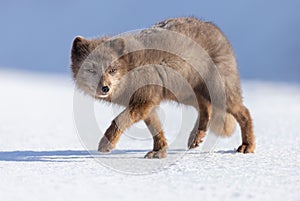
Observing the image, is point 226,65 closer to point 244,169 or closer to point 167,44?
point 167,44

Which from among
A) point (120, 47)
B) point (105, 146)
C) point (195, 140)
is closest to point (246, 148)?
point (195, 140)

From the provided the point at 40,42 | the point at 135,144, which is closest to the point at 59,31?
the point at 40,42

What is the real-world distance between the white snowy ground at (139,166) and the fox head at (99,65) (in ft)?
2.04

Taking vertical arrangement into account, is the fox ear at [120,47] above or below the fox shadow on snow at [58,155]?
above

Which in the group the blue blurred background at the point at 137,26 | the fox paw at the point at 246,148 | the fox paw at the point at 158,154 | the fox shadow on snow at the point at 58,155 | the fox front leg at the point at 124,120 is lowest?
the fox shadow on snow at the point at 58,155

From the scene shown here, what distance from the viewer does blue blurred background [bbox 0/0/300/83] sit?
21.1 metres

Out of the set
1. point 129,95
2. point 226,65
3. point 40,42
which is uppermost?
point 40,42

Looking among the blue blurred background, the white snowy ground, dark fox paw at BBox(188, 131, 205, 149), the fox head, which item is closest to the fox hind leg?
the white snowy ground

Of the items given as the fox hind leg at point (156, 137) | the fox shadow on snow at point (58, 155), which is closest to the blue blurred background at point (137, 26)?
the fox shadow on snow at point (58, 155)

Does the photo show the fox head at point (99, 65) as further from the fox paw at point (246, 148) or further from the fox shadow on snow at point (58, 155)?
the fox paw at point (246, 148)

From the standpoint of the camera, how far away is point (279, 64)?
20656 mm

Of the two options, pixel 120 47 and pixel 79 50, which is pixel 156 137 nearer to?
pixel 120 47

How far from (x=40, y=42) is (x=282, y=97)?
14.0 meters

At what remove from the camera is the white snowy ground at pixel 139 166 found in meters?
3.79
